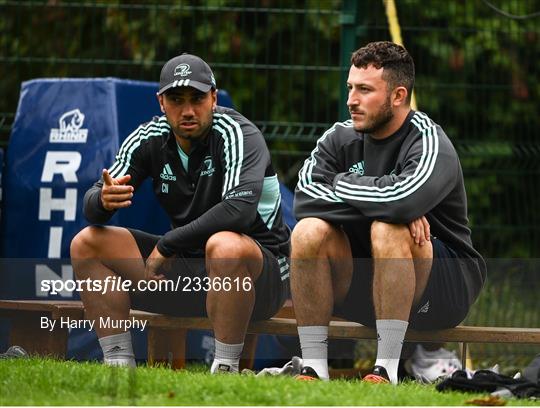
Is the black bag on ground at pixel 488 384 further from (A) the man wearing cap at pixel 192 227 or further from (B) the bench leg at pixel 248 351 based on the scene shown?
(B) the bench leg at pixel 248 351

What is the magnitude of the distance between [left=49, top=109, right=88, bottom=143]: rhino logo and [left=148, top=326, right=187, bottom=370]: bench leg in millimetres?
1673

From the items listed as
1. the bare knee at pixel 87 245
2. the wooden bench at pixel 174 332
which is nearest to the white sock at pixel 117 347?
the wooden bench at pixel 174 332

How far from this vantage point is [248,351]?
26.2 ft

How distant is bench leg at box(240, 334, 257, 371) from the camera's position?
793 centimetres

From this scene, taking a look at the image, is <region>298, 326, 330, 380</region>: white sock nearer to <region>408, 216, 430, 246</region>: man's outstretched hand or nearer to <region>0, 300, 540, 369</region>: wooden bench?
<region>0, 300, 540, 369</region>: wooden bench

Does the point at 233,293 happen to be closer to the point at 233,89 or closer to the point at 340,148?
the point at 340,148

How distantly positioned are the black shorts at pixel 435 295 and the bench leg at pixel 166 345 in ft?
3.78

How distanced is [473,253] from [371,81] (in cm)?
95

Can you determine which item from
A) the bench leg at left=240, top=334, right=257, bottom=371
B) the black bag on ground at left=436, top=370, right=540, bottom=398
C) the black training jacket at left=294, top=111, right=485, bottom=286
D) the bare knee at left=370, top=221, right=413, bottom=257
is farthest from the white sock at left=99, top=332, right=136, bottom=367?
the black bag on ground at left=436, top=370, right=540, bottom=398

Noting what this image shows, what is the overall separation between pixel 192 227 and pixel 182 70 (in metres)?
0.79

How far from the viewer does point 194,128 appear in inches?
293

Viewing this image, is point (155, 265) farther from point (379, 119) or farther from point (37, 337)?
point (379, 119)

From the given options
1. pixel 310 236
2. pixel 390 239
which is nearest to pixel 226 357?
pixel 310 236

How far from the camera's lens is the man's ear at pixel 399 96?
23.5ft
